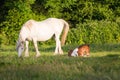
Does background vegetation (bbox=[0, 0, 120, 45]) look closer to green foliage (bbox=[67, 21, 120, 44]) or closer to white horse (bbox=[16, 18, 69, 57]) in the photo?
green foliage (bbox=[67, 21, 120, 44])

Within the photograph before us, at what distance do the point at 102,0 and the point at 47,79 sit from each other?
96.8ft

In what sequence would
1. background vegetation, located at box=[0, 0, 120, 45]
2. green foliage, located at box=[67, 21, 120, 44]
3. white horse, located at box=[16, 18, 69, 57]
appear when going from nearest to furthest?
white horse, located at box=[16, 18, 69, 57] < green foliage, located at box=[67, 21, 120, 44] < background vegetation, located at box=[0, 0, 120, 45]

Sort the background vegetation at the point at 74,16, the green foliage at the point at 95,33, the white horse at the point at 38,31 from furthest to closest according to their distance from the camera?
1. the background vegetation at the point at 74,16
2. the green foliage at the point at 95,33
3. the white horse at the point at 38,31

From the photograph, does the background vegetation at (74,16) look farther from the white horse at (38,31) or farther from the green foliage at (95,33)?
the white horse at (38,31)

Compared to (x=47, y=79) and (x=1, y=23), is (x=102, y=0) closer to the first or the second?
(x=1, y=23)

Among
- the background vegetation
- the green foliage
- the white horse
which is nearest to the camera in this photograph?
the white horse

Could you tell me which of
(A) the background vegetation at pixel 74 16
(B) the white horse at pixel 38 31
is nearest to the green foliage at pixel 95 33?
(A) the background vegetation at pixel 74 16

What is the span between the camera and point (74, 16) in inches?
1532

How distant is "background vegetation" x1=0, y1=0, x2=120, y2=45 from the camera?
34.2 meters

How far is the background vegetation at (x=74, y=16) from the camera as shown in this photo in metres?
34.2

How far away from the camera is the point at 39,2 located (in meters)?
38.7

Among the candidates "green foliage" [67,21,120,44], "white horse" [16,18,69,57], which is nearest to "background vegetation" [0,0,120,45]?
"green foliage" [67,21,120,44]

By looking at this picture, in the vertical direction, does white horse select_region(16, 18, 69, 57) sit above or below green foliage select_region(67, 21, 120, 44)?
above

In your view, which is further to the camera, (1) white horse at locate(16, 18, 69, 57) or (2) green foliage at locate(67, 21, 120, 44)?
(2) green foliage at locate(67, 21, 120, 44)
